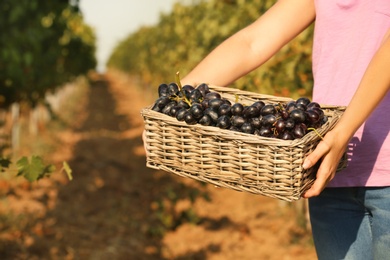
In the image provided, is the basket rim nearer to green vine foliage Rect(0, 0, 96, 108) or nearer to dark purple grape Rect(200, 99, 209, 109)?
dark purple grape Rect(200, 99, 209, 109)

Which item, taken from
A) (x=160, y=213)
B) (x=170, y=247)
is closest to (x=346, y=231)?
(x=170, y=247)

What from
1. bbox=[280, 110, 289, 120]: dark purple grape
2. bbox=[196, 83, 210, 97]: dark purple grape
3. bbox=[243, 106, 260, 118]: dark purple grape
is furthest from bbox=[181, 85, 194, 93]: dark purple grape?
bbox=[280, 110, 289, 120]: dark purple grape

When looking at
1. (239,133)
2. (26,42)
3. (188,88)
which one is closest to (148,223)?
(26,42)

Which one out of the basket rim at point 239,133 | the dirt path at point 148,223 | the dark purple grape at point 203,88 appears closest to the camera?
the basket rim at point 239,133

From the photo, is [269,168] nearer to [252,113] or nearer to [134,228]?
Answer: [252,113]

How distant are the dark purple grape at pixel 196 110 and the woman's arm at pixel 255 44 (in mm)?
331

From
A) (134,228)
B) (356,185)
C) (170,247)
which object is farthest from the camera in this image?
(134,228)

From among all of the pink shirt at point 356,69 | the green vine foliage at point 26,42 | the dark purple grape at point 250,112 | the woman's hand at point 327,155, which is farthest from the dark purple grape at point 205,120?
the green vine foliage at point 26,42

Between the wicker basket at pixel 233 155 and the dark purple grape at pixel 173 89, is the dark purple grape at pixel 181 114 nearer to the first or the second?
the wicker basket at pixel 233 155

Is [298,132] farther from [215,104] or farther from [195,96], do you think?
[195,96]

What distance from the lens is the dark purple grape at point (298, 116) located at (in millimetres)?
1647

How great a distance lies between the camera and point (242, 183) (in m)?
1.73

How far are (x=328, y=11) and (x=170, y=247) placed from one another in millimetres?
4266

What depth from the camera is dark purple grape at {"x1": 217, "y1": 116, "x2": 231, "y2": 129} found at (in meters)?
1.71
